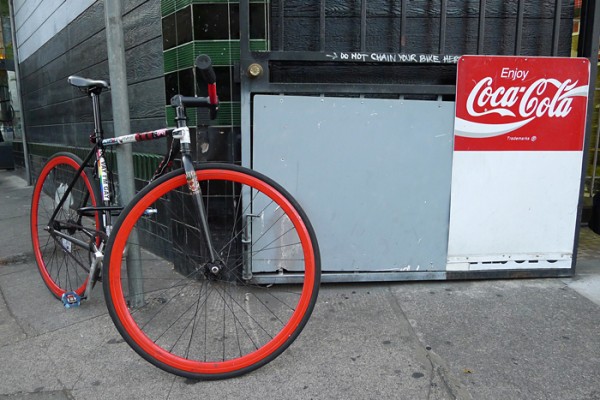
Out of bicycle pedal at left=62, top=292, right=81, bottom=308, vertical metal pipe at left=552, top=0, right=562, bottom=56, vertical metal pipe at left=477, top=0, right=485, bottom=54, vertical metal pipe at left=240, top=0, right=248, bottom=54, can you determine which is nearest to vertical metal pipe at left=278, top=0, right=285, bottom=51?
vertical metal pipe at left=240, top=0, right=248, bottom=54

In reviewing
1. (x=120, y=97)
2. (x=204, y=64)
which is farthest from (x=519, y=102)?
(x=120, y=97)

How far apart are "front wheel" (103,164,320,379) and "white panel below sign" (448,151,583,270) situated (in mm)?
1228

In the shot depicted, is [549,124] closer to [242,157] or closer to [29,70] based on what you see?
[242,157]

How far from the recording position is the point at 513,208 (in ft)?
11.1

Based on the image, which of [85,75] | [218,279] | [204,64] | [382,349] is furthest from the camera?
[85,75]

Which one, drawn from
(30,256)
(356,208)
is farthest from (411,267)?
(30,256)

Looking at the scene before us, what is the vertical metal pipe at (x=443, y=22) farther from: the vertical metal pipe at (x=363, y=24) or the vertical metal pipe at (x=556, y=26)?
the vertical metal pipe at (x=556, y=26)

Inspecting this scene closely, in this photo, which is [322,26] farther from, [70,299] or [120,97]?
[70,299]

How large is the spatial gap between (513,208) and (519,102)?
2.49 feet

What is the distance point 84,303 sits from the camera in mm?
3242

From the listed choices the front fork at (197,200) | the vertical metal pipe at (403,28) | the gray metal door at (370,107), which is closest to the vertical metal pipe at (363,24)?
the gray metal door at (370,107)

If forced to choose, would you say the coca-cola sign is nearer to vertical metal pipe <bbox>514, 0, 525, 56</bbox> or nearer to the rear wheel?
vertical metal pipe <bbox>514, 0, 525, 56</bbox>

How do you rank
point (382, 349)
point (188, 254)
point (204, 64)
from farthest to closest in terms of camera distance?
point (188, 254) → point (382, 349) → point (204, 64)

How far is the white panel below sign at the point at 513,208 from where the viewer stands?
3.31 metres
